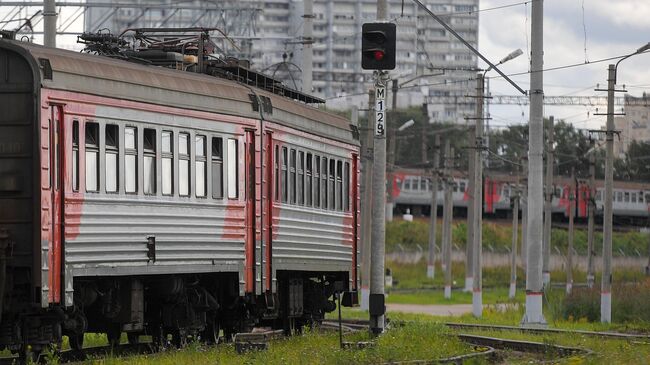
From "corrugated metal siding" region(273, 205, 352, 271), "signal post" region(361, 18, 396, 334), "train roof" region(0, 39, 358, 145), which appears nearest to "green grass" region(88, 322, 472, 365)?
"signal post" region(361, 18, 396, 334)

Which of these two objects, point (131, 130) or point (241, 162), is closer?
point (131, 130)

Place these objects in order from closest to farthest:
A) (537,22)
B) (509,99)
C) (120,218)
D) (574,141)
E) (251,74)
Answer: (120,218), (251,74), (537,22), (509,99), (574,141)

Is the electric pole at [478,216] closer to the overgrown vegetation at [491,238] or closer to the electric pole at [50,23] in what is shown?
the electric pole at [50,23]

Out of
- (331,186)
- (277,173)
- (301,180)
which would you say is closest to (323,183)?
(331,186)

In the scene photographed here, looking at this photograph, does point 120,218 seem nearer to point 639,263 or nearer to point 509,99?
point 509,99

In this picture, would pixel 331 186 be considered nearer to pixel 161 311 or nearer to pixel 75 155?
pixel 161 311

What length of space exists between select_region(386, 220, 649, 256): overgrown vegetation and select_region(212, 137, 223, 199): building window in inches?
2484

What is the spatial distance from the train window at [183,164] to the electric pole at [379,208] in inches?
129

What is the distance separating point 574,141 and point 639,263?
122 feet

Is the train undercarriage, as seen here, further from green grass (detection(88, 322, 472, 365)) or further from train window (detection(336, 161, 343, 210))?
train window (detection(336, 161, 343, 210))

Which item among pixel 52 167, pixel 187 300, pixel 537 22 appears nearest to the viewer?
pixel 52 167

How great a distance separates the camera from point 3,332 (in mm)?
17609

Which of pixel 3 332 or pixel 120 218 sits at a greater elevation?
pixel 120 218

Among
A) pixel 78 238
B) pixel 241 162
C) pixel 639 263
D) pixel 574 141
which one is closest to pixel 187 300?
pixel 241 162
